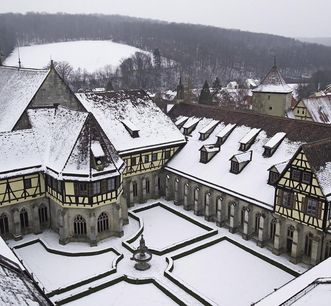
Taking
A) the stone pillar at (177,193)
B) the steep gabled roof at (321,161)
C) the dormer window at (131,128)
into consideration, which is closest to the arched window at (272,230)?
the steep gabled roof at (321,161)

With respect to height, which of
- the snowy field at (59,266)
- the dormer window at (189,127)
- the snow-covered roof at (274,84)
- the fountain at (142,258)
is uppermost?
the snow-covered roof at (274,84)

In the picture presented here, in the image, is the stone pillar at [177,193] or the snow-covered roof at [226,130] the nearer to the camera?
the snow-covered roof at [226,130]

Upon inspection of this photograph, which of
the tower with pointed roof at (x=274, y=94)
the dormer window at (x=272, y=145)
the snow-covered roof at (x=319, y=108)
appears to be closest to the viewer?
the dormer window at (x=272, y=145)

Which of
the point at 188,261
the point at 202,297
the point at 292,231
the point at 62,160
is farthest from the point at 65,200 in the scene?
the point at 292,231

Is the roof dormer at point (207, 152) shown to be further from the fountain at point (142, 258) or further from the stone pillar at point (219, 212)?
the fountain at point (142, 258)

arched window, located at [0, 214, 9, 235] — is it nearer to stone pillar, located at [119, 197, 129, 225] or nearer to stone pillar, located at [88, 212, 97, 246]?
stone pillar, located at [88, 212, 97, 246]

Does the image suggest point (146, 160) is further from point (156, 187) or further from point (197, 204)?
point (197, 204)

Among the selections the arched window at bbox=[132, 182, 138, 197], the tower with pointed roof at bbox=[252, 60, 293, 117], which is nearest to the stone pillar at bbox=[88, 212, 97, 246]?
the arched window at bbox=[132, 182, 138, 197]
